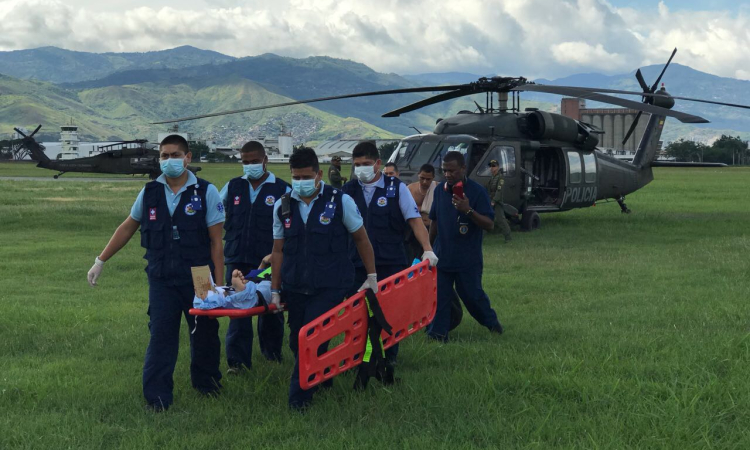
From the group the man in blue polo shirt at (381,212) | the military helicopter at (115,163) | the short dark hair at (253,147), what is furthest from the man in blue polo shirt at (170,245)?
the military helicopter at (115,163)

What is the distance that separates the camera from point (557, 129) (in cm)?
1811

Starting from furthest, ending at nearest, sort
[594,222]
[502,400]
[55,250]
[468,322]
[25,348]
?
[594,222]
[55,250]
[468,322]
[25,348]
[502,400]

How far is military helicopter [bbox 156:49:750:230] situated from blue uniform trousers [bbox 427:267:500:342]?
6.83 metres

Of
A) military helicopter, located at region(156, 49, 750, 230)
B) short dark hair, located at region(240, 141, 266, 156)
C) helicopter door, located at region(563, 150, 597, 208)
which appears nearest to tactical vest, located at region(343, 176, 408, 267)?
short dark hair, located at region(240, 141, 266, 156)

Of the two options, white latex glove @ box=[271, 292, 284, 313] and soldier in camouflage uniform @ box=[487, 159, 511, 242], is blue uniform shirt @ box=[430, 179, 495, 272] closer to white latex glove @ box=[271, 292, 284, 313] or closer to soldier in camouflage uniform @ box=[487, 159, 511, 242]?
white latex glove @ box=[271, 292, 284, 313]

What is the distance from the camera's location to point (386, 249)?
692 cm

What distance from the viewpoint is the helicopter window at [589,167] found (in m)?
19.6

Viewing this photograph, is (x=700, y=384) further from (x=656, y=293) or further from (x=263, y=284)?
(x=656, y=293)

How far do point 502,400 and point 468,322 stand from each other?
3.11 metres

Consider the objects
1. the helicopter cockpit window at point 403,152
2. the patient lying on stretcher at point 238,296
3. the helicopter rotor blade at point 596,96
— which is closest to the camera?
the patient lying on stretcher at point 238,296

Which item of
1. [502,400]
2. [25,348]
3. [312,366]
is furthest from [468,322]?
[25,348]

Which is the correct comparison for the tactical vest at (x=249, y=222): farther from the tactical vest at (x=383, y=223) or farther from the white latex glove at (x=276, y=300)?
the white latex glove at (x=276, y=300)

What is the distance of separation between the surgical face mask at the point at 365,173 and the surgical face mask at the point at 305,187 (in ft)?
3.30

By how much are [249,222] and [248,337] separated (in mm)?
998
